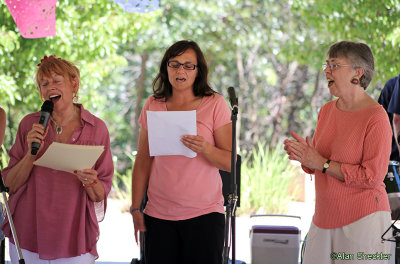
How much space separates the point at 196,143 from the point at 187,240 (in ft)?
1.53

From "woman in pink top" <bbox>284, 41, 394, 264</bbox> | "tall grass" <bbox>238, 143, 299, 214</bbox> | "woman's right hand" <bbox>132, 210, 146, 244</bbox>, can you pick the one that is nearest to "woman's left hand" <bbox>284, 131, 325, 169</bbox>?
"woman in pink top" <bbox>284, 41, 394, 264</bbox>

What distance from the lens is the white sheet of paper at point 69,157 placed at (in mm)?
2406

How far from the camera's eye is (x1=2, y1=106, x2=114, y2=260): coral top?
2.57 metres

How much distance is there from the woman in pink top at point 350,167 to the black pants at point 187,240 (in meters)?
0.43

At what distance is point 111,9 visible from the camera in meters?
8.00

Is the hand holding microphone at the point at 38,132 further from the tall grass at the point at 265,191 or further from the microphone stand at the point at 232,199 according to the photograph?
the tall grass at the point at 265,191

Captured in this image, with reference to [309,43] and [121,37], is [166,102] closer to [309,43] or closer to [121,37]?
[121,37]

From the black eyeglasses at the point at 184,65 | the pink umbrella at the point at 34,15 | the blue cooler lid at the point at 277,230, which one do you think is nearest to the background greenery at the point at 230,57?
the pink umbrella at the point at 34,15

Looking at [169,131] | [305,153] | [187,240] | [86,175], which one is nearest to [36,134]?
[86,175]

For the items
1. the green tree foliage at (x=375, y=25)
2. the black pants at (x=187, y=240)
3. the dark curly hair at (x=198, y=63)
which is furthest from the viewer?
the green tree foliage at (x=375, y=25)

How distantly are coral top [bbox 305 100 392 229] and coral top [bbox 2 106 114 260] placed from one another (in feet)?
3.39

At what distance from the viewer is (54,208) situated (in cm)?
258

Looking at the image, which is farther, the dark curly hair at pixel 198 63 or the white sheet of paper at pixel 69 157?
the dark curly hair at pixel 198 63

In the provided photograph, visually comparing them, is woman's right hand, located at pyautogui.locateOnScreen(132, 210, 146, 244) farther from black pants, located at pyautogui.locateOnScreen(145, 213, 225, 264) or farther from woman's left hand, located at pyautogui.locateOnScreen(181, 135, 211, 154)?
woman's left hand, located at pyautogui.locateOnScreen(181, 135, 211, 154)
